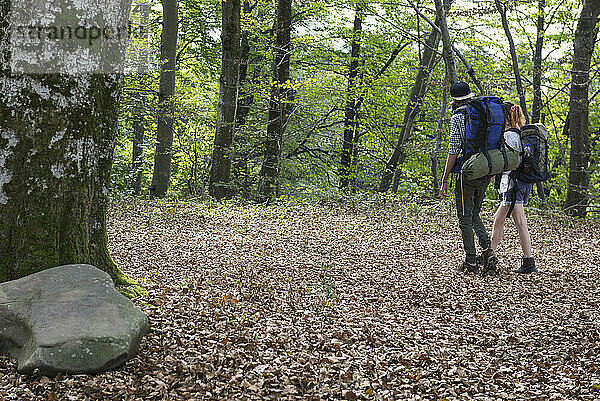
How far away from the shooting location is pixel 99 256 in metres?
4.43

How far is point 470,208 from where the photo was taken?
677 cm

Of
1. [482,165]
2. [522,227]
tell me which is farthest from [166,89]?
[522,227]

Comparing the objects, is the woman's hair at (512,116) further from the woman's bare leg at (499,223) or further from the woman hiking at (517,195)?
the woman's bare leg at (499,223)

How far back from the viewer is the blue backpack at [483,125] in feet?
21.2

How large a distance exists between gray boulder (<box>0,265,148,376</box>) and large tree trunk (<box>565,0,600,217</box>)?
38.3ft

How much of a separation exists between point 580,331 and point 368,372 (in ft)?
7.01

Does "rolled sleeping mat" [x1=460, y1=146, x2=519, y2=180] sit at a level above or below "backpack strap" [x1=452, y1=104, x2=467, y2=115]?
below

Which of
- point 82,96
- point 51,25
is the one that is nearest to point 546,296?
point 82,96

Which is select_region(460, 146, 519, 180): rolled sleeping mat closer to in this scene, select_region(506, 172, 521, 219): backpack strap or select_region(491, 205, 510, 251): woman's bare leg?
select_region(506, 172, 521, 219): backpack strap

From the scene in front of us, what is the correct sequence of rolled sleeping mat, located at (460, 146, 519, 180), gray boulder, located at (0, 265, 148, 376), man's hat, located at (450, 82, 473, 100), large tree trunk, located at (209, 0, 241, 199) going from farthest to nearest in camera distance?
large tree trunk, located at (209, 0, 241, 199)
man's hat, located at (450, 82, 473, 100)
rolled sleeping mat, located at (460, 146, 519, 180)
gray boulder, located at (0, 265, 148, 376)

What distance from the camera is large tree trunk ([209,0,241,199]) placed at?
43.6ft

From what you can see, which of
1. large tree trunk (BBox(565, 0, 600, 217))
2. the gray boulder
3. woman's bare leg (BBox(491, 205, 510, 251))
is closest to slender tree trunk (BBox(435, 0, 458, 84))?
large tree trunk (BBox(565, 0, 600, 217))

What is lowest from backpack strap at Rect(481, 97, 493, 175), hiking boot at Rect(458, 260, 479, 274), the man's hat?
hiking boot at Rect(458, 260, 479, 274)

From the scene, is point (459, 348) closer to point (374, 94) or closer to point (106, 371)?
point (106, 371)
